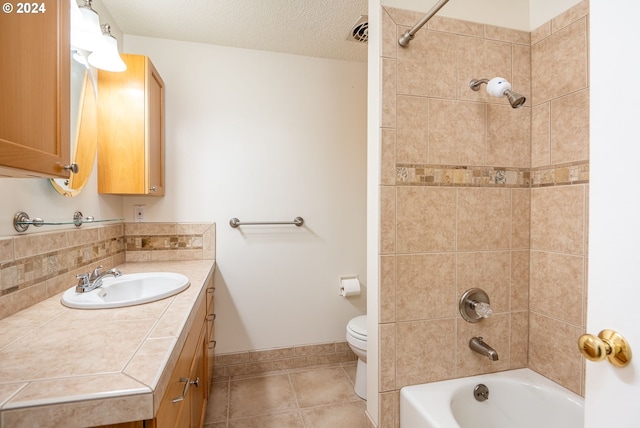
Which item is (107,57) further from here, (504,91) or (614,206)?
→ (614,206)

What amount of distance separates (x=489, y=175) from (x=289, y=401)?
Result: 1739mm

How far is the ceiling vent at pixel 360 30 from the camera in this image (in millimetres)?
1806

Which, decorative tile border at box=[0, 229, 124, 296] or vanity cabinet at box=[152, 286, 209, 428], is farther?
decorative tile border at box=[0, 229, 124, 296]

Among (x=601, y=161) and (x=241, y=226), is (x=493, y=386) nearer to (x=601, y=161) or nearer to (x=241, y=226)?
(x=601, y=161)

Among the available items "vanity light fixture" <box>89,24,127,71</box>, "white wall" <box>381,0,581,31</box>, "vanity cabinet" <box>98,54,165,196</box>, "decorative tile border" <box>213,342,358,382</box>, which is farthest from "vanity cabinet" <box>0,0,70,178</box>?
"decorative tile border" <box>213,342,358,382</box>

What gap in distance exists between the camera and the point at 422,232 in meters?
1.33

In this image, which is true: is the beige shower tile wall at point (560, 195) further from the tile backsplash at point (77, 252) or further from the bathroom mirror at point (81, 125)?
the bathroom mirror at point (81, 125)

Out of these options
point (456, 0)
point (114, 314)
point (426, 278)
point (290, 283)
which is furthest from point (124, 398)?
point (456, 0)

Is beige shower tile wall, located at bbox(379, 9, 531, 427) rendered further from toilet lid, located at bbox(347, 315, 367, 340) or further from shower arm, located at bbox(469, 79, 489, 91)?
toilet lid, located at bbox(347, 315, 367, 340)

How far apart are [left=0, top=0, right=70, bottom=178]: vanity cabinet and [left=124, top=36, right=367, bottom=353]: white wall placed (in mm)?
1247

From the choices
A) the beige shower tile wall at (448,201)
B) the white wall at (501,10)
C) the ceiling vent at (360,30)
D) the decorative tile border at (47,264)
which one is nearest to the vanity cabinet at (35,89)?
the decorative tile border at (47,264)

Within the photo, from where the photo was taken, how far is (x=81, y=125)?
147 cm

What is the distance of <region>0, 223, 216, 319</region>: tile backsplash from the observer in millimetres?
1023

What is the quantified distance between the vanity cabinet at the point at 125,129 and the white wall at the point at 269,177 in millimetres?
384
